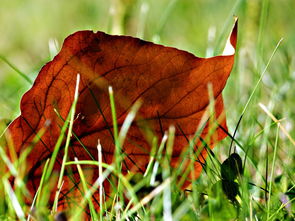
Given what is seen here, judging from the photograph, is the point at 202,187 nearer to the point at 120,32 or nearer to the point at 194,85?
the point at 194,85

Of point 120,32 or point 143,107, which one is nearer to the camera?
point 143,107

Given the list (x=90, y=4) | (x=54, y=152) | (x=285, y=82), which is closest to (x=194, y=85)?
(x=54, y=152)

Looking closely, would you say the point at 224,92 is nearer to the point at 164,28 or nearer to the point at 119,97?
the point at 119,97

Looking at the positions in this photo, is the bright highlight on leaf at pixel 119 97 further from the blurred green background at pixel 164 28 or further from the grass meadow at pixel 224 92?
the blurred green background at pixel 164 28

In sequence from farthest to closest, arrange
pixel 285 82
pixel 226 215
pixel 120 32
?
1. pixel 120 32
2. pixel 285 82
3. pixel 226 215

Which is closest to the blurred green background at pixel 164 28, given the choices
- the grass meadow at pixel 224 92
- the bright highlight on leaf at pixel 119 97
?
the grass meadow at pixel 224 92

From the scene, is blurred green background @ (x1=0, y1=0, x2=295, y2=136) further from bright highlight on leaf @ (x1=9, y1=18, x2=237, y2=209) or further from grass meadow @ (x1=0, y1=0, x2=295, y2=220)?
bright highlight on leaf @ (x1=9, y1=18, x2=237, y2=209)

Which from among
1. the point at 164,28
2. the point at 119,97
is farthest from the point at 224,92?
the point at 164,28
